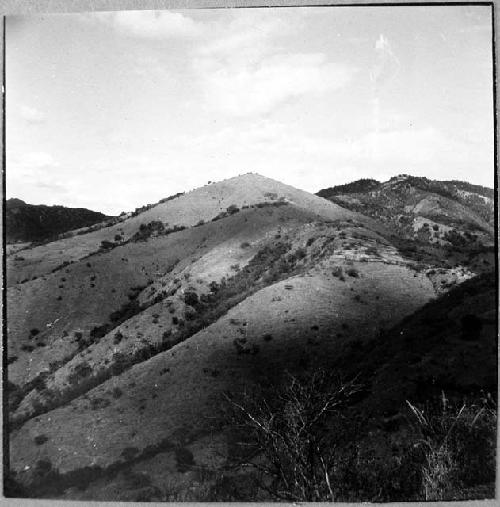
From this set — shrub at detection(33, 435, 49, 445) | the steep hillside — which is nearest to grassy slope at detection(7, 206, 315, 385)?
the steep hillside

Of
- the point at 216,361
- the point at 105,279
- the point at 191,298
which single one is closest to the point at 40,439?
the point at 216,361

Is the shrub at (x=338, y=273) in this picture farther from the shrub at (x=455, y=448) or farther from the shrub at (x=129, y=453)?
the shrub at (x=129, y=453)

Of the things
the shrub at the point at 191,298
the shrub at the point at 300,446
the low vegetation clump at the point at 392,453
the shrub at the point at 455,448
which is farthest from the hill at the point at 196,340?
the shrub at the point at 300,446

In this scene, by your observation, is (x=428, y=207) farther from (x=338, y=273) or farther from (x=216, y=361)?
(x=216, y=361)

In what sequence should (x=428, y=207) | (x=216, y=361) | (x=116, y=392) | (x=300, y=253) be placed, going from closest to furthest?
(x=116, y=392), (x=216, y=361), (x=300, y=253), (x=428, y=207)

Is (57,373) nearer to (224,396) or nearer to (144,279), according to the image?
(144,279)

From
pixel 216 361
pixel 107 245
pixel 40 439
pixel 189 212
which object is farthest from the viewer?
pixel 189 212

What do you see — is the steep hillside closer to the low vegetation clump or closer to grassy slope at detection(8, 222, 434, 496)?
grassy slope at detection(8, 222, 434, 496)
